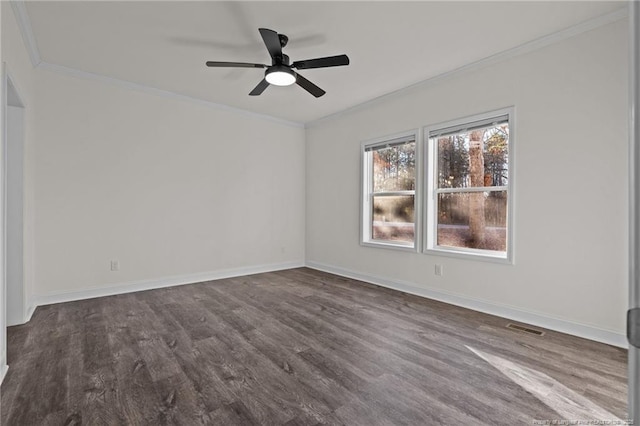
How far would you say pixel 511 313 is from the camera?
10.5 feet

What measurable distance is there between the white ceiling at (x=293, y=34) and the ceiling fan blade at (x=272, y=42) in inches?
10.5

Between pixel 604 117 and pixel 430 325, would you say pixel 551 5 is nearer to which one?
pixel 604 117

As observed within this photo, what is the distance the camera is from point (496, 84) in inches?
131

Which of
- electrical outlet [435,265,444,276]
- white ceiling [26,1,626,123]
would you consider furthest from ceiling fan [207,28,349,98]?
electrical outlet [435,265,444,276]

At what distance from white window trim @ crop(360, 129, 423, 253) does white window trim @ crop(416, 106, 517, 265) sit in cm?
8

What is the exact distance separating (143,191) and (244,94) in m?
1.93

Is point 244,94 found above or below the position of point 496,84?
above

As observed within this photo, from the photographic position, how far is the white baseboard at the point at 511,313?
8.73ft

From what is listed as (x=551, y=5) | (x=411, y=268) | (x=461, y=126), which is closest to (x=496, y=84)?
(x=461, y=126)

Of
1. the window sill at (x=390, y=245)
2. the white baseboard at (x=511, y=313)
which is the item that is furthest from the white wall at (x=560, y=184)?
the window sill at (x=390, y=245)

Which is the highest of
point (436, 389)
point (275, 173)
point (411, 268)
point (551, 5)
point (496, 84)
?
point (551, 5)

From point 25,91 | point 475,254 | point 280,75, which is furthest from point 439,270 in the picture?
point 25,91

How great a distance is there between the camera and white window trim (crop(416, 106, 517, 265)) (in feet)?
10.5

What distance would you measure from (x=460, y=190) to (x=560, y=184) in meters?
1.01
